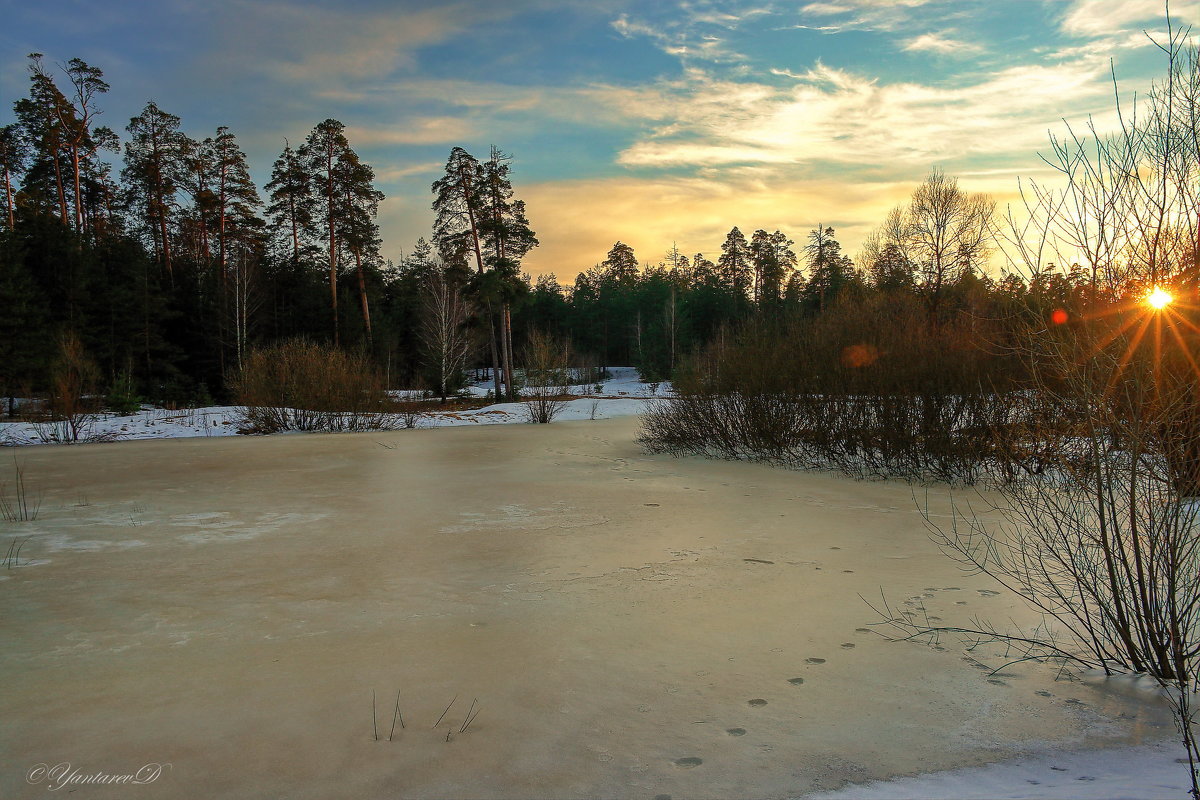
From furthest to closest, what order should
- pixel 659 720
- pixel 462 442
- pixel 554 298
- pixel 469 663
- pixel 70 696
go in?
pixel 554 298 → pixel 462 442 → pixel 469 663 → pixel 70 696 → pixel 659 720

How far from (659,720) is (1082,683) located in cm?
210

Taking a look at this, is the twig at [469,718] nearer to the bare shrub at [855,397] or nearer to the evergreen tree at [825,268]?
the bare shrub at [855,397]

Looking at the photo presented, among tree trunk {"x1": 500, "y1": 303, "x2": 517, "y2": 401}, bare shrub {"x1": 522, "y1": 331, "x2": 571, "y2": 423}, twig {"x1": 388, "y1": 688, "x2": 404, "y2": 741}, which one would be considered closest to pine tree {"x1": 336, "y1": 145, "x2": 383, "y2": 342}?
tree trunk {"x1": 500, "y1": 303, "x2": 517, "y2": 401}

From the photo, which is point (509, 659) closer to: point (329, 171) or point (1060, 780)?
point (1060, 780)

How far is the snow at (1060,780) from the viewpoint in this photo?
7.95ft

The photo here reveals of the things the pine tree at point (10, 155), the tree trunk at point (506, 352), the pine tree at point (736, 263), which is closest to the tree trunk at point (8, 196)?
the pine tree at point (10, 155)

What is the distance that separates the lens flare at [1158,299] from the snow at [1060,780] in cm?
185

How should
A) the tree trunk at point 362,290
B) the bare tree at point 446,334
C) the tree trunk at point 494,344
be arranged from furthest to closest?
1. the tree trunk at point 362,290
2. the tree trunk at point 494,344
3. the bare tree at point 446,334

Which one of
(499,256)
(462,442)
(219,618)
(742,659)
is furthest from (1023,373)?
(499,256)

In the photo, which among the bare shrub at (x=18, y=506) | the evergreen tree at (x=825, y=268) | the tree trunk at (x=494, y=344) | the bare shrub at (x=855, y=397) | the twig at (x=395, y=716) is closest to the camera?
the twig at (x=395, y=716)

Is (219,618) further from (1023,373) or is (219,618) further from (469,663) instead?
(1023,373)

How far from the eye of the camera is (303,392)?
19.3 m

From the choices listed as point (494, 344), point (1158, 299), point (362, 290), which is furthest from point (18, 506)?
point (362, 290)

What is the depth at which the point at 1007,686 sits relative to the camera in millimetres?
3434
